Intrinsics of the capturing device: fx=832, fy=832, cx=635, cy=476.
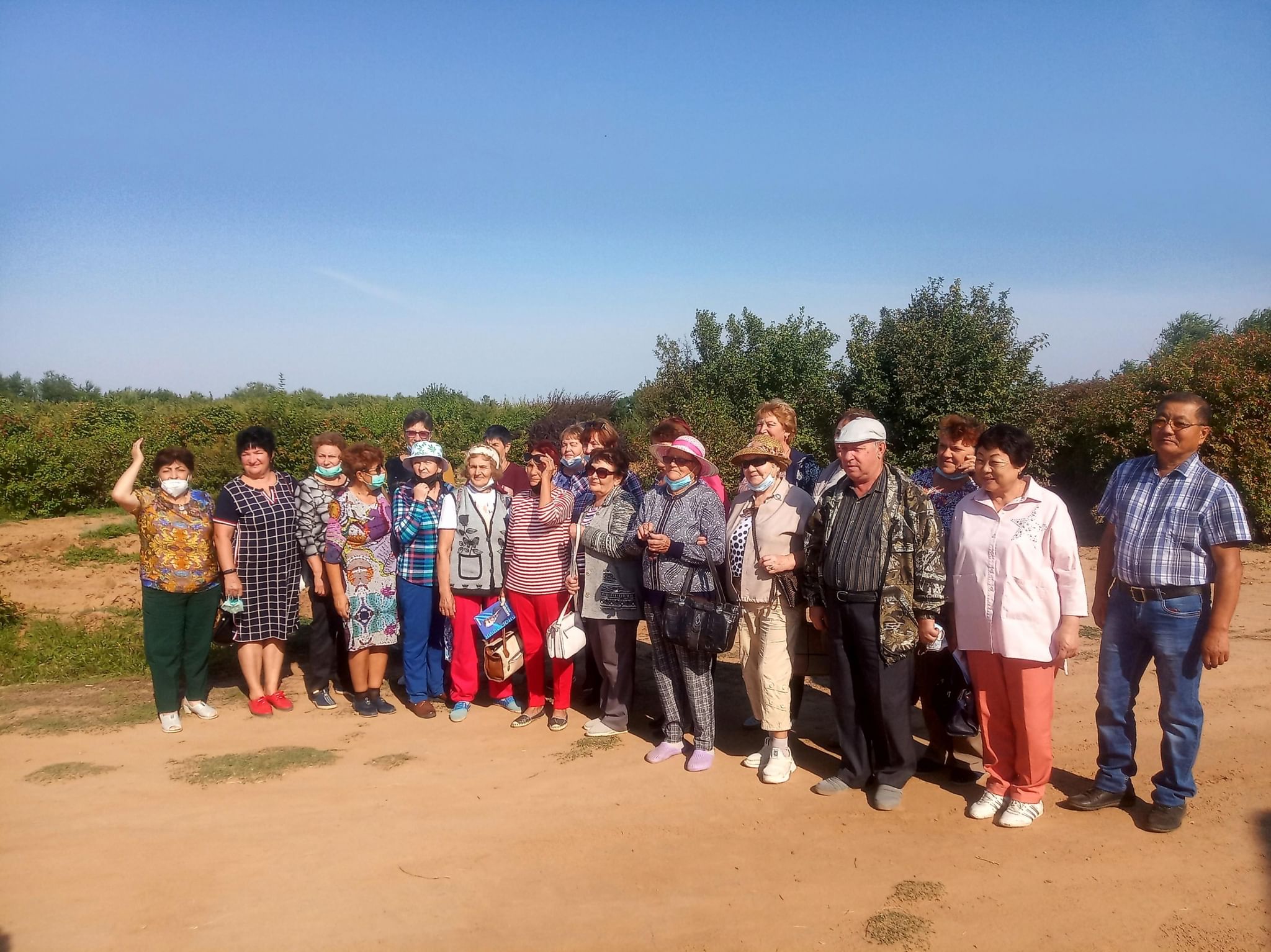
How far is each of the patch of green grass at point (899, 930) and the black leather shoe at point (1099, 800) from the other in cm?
129

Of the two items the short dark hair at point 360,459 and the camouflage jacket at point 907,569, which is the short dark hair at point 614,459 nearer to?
the short dark hair at point 360,459

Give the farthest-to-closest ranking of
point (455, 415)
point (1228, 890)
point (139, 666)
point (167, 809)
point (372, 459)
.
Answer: point (455, 415), point (139, 666), point (372, 459), point (167, 809), point (1228, 890)

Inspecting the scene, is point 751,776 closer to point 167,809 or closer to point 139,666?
point 167,809

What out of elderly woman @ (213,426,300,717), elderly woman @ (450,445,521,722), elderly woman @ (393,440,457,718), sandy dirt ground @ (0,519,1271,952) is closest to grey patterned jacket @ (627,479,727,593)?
sandy dirt ground @ (0,519,1271,952)

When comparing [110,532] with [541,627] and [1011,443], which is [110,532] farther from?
[1011,443]

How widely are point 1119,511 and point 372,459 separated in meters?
4.27

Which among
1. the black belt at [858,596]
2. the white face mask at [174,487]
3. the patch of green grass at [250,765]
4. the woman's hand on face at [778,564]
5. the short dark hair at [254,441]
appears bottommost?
the patch of green grass at [250,765]

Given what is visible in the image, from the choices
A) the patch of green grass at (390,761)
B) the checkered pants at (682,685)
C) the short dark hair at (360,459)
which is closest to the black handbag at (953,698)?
the checkered pants at (682,685)

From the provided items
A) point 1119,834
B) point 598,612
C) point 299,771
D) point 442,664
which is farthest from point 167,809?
point 1119,834

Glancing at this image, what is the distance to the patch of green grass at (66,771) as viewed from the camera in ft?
14.8

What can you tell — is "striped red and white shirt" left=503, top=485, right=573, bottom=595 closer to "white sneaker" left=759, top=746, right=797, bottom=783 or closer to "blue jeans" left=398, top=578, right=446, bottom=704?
"blue jeans" left=398, top=578, right=446, bottom=704

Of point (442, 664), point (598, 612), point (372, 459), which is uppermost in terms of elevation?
point (372, 459)

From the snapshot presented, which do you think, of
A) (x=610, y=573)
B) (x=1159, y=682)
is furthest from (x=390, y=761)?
Result: (x=1159, y=682)

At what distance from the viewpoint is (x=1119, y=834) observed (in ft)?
12.3
